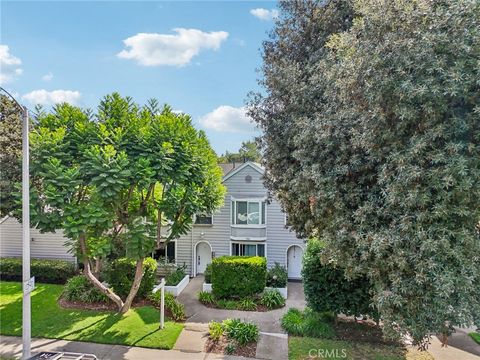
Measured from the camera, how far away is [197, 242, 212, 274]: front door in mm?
19108

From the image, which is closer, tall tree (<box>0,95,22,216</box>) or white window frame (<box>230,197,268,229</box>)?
tall tree (<box>0,95,22,216</box>)

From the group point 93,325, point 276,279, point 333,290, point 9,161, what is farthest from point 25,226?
point 276,279

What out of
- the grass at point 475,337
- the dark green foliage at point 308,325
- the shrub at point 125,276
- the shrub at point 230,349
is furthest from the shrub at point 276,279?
the grass at point 475,337

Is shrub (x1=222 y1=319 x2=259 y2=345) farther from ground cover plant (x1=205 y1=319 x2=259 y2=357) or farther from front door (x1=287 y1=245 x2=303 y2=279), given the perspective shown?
front door (x1=287 y1=245 x2=303 y2=279)

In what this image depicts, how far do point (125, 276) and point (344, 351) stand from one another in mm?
Answer: 8998

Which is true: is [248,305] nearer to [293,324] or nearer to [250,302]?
[250,302]

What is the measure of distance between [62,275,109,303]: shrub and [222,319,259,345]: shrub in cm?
583

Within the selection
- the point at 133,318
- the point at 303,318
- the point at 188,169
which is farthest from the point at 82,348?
the point at 303,318

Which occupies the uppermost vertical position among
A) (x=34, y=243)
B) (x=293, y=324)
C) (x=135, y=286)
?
(x=34, y=243)

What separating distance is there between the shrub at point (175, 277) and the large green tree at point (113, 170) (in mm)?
3815

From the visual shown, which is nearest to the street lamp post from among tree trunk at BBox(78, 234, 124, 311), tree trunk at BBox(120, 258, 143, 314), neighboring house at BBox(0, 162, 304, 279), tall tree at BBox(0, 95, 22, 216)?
tree trunk at BBox(78, 234, 124, 311)

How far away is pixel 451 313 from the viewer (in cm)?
511

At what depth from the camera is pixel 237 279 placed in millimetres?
14133

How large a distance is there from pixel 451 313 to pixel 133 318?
10316 millimetres
